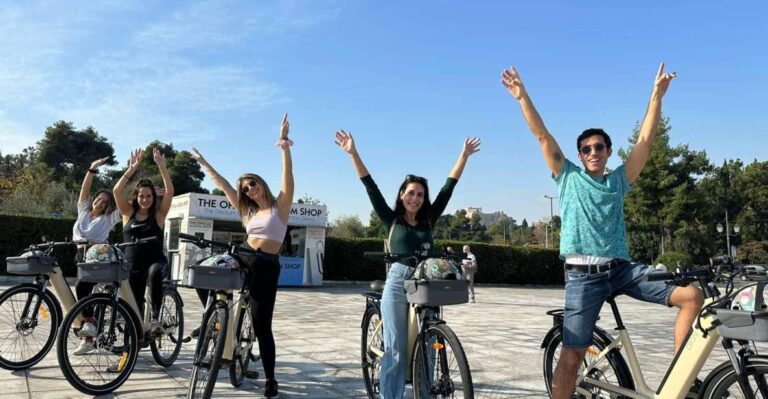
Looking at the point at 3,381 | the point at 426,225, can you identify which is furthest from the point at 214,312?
the point at 3,381

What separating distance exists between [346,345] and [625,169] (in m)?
4.55

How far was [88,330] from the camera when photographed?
4.32 metres

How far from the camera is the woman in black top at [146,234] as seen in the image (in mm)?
5148

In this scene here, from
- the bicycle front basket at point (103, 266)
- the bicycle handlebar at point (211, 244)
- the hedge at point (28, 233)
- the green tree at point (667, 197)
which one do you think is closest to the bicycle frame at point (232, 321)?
the bicycle handlebar at point (211, 244)

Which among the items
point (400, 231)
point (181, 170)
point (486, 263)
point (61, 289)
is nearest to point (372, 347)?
point (400, 231)

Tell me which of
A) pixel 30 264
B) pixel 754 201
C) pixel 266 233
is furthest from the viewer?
pixel 754 201

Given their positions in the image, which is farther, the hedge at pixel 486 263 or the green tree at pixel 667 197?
the green tree at pixel 667 197

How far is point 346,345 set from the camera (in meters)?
6.93

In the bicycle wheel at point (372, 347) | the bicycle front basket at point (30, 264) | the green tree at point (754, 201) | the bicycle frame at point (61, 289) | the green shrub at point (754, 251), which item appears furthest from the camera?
the green tree at point (754, 201)

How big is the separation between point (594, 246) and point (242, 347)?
108 inches

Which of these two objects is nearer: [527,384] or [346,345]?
[527,384]

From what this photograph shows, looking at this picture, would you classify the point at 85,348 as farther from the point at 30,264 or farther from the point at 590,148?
the point at 590,148

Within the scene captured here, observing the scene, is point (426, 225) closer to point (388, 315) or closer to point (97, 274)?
point (388, 315)

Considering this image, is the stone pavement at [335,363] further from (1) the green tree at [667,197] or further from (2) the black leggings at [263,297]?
(1) the green tree at [667,197]
